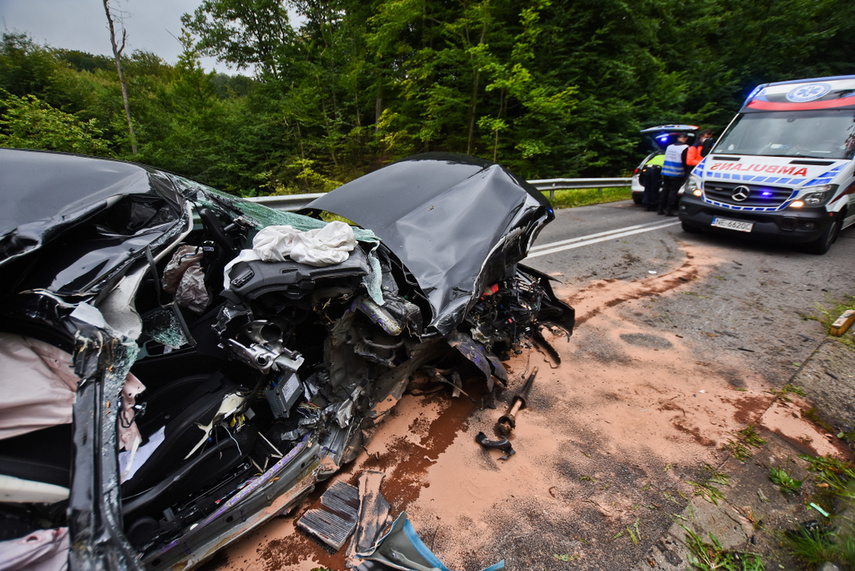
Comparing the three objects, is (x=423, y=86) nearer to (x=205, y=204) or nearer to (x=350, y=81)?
(x=350, y=81)

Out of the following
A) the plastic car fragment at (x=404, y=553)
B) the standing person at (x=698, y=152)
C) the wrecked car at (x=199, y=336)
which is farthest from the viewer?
the standing person at (x=698, y=152)

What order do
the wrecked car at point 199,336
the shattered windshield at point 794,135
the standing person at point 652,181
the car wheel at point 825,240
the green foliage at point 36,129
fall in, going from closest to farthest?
1. the wrecked car at point 199,336
2. the car wheel at point 825,240
3. the shattered windshield at point 794,135
4. the standing person at point 652,181
5. the green foliage at point 36,129

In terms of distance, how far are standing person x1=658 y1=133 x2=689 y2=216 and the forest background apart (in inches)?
115

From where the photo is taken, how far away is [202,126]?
49.4 feet

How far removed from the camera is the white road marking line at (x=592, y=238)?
559cm

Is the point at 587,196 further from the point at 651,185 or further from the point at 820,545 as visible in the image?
the point at 820,545

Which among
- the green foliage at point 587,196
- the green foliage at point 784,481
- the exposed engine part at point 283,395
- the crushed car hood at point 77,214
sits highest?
the crushed car hood at point 77,214

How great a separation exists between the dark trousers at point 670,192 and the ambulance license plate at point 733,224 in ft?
8.19

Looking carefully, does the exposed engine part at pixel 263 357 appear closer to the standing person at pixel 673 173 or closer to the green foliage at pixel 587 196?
the green foliage at pixel 587 196

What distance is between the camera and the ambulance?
16.5ft

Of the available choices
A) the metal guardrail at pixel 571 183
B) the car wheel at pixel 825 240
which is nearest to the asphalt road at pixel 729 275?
the car wheel at pixel 825 240

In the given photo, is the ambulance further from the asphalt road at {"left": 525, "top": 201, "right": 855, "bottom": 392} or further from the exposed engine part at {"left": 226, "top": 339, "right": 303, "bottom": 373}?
the exposed engine part at {"left": 226, "top": 339, "right": 303, "bottom": 373}

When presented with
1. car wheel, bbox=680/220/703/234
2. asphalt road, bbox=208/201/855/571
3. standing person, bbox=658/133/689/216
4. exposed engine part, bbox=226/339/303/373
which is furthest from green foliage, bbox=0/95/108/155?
standing person, bbox=658/133/689/216

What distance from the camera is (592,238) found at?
629cm
